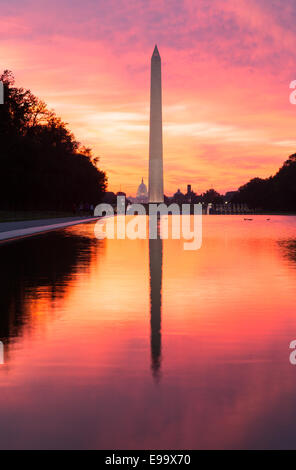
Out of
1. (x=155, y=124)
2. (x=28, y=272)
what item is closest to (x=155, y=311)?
(x=28, y=272)

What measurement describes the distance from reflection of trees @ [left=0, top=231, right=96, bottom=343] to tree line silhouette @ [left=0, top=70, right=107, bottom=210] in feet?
145

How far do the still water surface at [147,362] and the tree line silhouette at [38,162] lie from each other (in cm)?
5962

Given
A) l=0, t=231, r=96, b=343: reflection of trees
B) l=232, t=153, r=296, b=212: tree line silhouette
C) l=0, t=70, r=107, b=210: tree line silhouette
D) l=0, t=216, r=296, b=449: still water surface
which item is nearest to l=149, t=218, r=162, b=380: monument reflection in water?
l=0, t=216, r=296, b=449: still water surface

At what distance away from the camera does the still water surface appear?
571cm

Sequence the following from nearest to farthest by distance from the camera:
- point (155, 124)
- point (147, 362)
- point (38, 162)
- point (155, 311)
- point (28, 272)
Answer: point (147, 362)
point (155, 311)
point (28, 272)
point (38, 162)
point (155, 124)

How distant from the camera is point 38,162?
261 feet

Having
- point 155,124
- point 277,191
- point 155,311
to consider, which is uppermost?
point 155,124

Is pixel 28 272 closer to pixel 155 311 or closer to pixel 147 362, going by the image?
pixel 155 311

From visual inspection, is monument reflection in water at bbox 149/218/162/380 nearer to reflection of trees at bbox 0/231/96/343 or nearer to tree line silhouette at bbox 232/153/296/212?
reflection of trees at bbox 0/231/96/343

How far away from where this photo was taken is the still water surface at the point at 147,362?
5.71 m

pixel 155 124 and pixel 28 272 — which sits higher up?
pixel 155 124

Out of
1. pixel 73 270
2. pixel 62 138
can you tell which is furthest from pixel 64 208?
pixel 73 270

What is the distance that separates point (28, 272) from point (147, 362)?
11.8 metres

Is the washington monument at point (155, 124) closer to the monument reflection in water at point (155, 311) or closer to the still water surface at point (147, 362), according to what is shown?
the monument reflection in water at point (155, 311)
